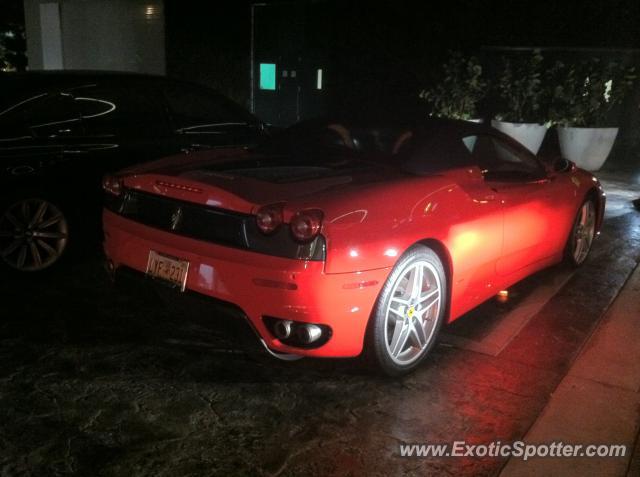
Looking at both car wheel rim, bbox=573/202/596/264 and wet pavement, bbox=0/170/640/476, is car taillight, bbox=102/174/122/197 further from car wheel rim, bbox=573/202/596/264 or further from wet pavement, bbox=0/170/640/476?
car wheel rim, bbox=573/202/596/264

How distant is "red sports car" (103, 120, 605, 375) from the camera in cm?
306

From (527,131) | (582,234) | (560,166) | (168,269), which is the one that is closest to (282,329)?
(168,269)

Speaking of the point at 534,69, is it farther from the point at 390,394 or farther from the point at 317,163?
the point at 390,394

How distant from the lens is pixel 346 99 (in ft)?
41.1

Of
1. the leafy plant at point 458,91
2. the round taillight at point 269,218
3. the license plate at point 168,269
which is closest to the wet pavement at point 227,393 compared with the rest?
the license plate at point 168,269

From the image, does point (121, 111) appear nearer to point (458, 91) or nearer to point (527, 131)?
point (458, 91)

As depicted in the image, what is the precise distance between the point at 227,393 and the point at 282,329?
47cm

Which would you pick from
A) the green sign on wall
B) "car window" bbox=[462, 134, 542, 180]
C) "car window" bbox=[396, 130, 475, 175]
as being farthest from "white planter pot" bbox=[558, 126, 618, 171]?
"car window" bbox=[396, 130, 475, 175]

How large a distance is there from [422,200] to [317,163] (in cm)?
68

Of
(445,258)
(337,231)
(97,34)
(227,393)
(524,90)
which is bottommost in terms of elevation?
(227,393)

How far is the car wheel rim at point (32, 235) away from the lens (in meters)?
4.67

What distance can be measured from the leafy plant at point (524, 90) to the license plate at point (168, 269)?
348 inches

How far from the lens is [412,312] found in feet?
11.5

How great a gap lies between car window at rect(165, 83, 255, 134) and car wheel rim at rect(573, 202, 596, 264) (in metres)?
3.00
